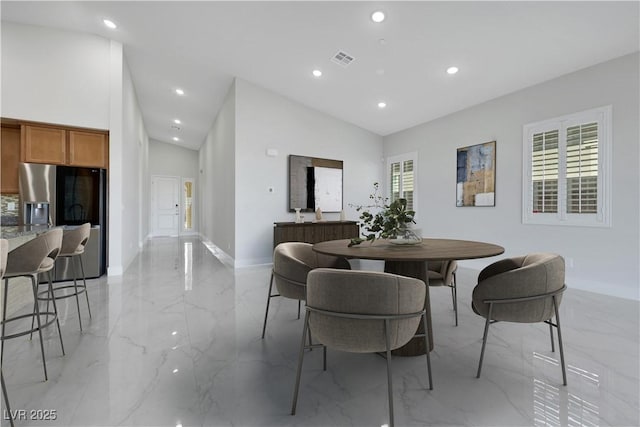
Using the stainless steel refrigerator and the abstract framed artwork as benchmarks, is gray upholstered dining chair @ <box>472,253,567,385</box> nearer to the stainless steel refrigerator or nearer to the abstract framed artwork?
the abstract framed artwork

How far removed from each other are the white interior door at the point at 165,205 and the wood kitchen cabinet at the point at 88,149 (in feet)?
20.9

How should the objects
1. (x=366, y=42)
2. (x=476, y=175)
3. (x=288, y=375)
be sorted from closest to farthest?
(x=288, y=375) → (x=366, y=42) → (x=476, y=175)

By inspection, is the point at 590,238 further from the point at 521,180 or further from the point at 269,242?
the point at 269,242

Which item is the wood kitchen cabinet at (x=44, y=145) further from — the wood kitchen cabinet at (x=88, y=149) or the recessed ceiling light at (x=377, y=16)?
the recessed ceiling light at (x=377, y=16)

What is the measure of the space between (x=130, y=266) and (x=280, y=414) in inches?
196

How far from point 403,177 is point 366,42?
338 centimetres

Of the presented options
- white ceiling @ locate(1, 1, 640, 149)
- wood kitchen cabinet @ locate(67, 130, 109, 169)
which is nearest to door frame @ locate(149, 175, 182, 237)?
white ceiling @ locate(1, 1, 640, 149)

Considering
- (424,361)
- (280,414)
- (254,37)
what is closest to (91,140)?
(254,37)

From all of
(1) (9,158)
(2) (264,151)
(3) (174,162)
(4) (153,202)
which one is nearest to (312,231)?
(2) (264,151)

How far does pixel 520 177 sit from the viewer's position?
4.52 meters

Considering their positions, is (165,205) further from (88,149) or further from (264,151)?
(264,151)

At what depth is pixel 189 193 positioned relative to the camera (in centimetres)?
1132

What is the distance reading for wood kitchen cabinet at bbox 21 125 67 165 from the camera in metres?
4.18

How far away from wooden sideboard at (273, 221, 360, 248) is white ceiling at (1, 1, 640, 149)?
7.67ft
